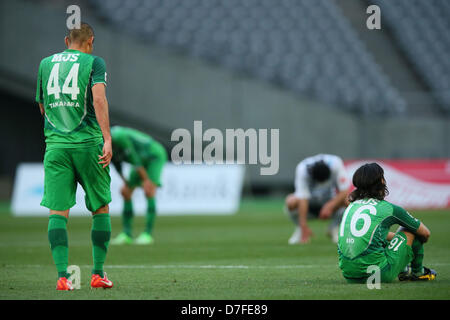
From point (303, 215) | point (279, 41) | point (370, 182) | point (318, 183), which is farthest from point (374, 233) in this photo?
point (279, 41)

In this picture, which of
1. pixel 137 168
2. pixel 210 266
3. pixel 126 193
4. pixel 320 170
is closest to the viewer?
pixel 210 266

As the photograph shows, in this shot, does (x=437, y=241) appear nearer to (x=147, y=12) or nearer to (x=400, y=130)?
(x=400, y=130)

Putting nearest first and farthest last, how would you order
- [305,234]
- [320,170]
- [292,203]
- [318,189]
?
[320,170]
[305,234]
[292,203]
[318,189]

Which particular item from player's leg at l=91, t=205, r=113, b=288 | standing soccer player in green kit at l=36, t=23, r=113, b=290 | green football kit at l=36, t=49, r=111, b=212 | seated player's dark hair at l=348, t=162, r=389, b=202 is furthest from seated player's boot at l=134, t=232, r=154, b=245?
seated player's dark hair at l=348, t=162, r=389, b=202

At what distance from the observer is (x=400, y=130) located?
26.2m

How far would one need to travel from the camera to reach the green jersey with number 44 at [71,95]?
21.1 ft

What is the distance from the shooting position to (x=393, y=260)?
259 inches

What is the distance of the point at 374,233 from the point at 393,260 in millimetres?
314

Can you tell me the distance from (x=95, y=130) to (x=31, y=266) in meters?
2.89

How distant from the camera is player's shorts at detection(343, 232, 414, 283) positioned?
6.55m

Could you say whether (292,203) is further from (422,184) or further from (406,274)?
(422,184)

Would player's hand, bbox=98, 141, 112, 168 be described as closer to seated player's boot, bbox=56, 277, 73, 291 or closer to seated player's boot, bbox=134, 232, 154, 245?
seated player's boot, bbox=56, 277, 73, 291

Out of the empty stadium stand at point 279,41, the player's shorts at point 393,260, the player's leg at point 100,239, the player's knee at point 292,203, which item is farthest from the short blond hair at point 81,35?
the empty stadium stand at point 279,41
